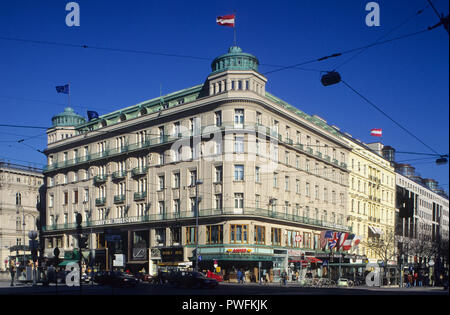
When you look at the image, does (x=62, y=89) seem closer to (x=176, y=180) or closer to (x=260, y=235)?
(x=176, y=180)

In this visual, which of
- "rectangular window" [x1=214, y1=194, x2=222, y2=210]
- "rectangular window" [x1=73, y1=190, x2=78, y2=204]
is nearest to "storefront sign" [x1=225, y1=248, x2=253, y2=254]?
"rectangular window" [x1=214, y1=194, x2=222, y2=210]

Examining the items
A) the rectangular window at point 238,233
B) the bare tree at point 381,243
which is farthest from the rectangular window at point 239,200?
the bare tree at point 381,243

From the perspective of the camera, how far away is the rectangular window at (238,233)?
5934 cm

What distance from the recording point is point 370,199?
295 ft

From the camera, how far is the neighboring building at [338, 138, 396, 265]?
84312 millimetres

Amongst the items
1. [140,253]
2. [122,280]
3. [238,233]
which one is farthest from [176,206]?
[122,280]

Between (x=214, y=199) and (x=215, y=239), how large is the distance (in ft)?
14.2

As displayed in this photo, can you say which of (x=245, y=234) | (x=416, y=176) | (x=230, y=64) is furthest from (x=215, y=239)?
(x=416, y=176)

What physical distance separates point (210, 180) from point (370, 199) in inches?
1502

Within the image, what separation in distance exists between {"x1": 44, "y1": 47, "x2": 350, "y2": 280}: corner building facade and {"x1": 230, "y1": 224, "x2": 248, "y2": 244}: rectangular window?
0.11 metres

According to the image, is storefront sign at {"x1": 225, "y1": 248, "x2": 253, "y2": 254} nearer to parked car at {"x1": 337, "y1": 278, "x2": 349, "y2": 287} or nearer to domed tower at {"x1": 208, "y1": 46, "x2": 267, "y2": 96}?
parked car at {"x1": 337, "y1": 278, "x2": 349, "y2": 287}

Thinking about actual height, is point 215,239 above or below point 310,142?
below

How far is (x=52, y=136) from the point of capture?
3391 inches
